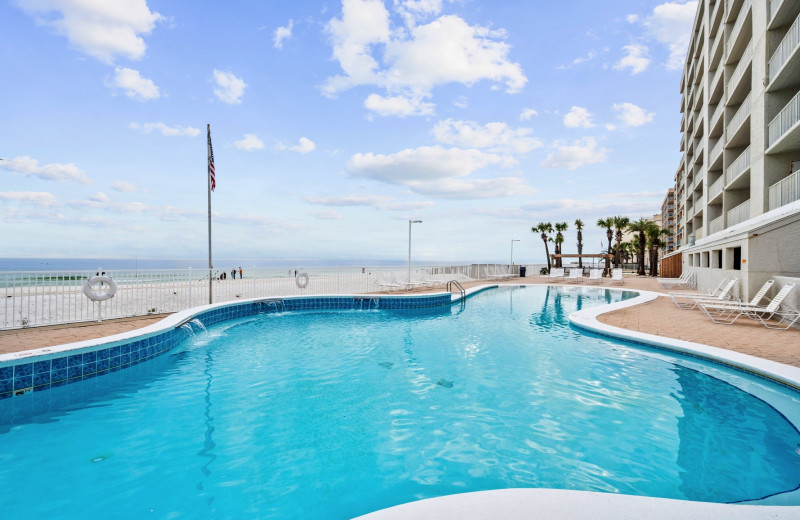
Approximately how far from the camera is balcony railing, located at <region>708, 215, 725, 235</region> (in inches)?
675

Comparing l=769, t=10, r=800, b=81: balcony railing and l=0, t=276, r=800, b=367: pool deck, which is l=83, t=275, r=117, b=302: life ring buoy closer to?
l=0, t=276, r=800, b=367: pool deck

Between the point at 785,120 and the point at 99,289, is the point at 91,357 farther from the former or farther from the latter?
the point at 785,120

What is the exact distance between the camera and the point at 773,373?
4.71 metres

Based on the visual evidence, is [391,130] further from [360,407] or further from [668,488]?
[668,488]

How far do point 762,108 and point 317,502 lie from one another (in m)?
17.4

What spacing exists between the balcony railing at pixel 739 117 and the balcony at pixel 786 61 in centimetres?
245

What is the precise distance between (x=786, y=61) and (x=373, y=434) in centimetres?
1512

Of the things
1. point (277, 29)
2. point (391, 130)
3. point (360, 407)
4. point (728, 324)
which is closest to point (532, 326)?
point (728, 324)

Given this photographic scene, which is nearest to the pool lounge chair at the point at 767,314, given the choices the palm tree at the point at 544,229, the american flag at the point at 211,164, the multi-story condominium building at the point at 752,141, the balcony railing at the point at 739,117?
the multi-story condominium building at the point at 752,141

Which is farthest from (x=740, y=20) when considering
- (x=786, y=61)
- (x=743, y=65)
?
(x=786, y=61)

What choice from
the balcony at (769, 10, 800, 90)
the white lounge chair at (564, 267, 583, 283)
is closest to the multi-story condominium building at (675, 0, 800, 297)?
the balcony at (769, 10, 800, 90)

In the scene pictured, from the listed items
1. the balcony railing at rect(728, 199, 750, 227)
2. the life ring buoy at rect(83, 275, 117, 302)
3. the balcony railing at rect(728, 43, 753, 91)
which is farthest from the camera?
the balcony railing at rect(728, 43, 753, 91)

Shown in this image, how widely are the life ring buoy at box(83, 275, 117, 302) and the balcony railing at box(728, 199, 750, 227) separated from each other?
20.1 m

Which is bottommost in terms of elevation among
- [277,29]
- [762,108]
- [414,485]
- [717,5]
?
[414,485]
